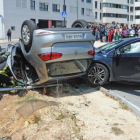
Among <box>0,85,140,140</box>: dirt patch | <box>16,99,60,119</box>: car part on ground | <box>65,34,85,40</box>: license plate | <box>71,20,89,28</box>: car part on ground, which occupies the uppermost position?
<box>71,20,89,28</box>: car part on ground

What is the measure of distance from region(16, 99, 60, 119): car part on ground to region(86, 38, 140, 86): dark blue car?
196 cm

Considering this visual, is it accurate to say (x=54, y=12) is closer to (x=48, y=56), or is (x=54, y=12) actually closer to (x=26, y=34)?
(x=26, y=34)

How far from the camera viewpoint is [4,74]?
5.60m

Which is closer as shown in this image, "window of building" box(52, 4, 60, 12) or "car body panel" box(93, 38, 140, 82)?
"car body panel" box(93, 38, 140, 82)

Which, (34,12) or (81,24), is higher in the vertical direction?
(34,12)

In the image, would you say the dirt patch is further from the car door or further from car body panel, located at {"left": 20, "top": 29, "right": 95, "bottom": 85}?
the car door

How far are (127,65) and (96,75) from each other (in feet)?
2.96

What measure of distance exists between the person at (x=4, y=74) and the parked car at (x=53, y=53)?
0.55 feet

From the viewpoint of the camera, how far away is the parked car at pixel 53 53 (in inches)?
190

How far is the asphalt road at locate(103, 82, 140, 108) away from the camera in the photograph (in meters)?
5.76

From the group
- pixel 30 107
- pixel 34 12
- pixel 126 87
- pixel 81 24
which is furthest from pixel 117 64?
pixel 34 12

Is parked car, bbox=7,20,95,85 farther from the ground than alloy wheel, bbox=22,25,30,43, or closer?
closer

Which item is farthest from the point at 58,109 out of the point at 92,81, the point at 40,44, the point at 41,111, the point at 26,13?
the point at 26,13

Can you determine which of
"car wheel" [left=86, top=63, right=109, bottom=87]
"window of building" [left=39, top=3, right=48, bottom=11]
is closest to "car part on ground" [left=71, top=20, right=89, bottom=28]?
"car wheel" [left=86, top=63, right=109, bottom=87]
